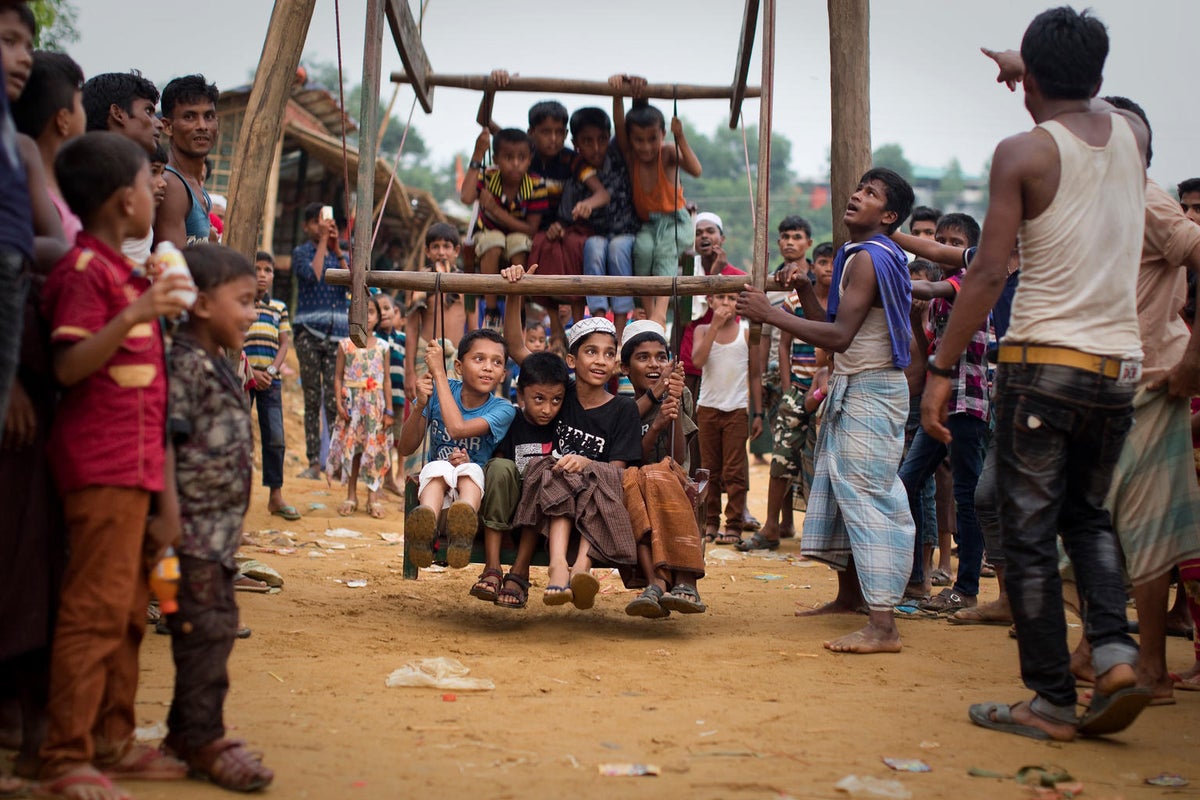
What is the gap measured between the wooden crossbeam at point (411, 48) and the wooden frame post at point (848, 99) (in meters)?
2.37

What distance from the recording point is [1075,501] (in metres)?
4.18

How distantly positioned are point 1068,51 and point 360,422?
7433 mm

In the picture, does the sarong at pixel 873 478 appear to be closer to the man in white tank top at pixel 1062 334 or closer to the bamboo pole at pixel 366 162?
the man in white tank top at pixel 1062 334

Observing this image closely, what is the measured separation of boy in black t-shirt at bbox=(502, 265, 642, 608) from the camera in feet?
17.8

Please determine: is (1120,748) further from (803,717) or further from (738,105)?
(738,105)

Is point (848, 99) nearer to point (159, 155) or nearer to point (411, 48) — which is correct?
point (411, 48)

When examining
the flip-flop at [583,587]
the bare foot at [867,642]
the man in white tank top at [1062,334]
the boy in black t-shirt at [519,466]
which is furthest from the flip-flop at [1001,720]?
the boy in black t-shirt at [519,466]

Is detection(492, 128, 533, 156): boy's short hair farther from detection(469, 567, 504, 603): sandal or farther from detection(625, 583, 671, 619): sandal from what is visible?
detection(625, 583, 671, 619): sandal

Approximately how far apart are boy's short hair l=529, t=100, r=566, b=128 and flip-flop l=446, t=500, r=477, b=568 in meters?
3.29

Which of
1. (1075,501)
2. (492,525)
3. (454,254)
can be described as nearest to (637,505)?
(492,525)

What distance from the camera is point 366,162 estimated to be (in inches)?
233

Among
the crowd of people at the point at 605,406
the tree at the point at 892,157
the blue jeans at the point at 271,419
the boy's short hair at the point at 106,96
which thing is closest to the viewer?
the crowd of people at the point at 605,406

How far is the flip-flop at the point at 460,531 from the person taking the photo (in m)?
5.35

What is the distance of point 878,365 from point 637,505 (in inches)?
52.1
